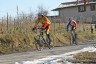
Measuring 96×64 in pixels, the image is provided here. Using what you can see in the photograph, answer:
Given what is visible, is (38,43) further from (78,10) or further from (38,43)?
(78,10)

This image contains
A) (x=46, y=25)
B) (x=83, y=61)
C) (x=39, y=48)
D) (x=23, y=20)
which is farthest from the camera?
(x=23, y=20)

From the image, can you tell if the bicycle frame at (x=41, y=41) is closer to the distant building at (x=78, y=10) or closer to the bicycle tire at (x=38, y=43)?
the bicycle tire at (x=38, y=43)

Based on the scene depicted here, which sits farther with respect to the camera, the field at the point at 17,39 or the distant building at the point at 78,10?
the distant building at the point at 78,10

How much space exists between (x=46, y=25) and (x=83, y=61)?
234 inches

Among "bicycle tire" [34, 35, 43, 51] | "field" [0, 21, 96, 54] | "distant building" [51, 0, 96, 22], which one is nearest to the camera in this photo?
"bicycle tire" [34, 35, 43, 51]

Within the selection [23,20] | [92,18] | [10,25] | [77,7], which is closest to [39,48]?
[10,25]

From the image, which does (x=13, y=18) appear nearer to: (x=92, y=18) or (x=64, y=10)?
(x=92, y=18)

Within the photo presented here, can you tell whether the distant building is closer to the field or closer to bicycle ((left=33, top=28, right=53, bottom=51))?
the field

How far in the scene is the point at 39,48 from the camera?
70.5 feet

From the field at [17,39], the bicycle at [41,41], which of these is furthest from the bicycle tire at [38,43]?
the field at [17,39]

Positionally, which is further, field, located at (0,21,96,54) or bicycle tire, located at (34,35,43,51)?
field, located at (0,21,96,54)

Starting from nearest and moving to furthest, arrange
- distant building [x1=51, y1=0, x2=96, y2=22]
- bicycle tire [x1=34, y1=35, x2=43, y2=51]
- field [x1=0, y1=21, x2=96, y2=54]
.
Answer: bicycle tire [x1=34, y1=35, x2=43, y2=51] → field [x1=0, y1=21, x2=96, y2=54] → distant building [x1=51, y1=0, x2=96, y2=22]

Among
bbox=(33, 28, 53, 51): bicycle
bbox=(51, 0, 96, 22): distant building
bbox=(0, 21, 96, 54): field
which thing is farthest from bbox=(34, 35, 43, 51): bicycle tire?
bbox=(51, 0, 96, 22): distant building

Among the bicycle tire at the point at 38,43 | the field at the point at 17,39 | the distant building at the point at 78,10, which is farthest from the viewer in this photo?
the distant building at the point at 78,10
